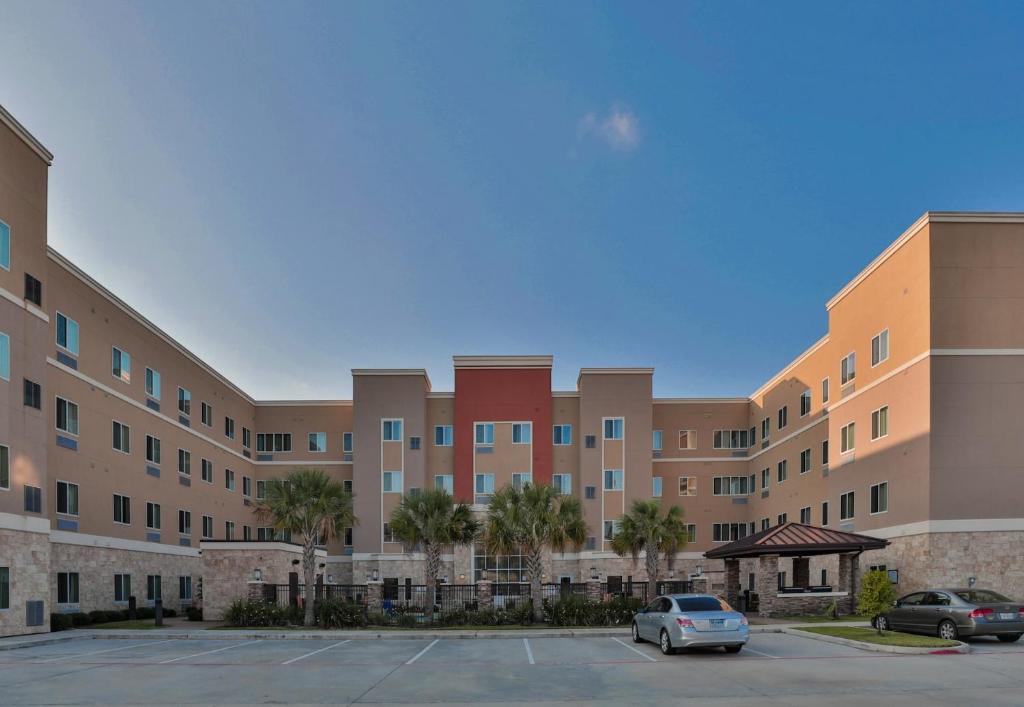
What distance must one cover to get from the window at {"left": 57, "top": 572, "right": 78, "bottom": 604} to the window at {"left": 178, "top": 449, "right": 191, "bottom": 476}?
1205 cm

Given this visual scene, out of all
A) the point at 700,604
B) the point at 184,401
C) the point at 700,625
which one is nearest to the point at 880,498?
the point at 700,604

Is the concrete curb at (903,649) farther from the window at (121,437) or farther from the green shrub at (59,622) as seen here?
the window at (121,437)

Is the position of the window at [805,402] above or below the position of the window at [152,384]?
below

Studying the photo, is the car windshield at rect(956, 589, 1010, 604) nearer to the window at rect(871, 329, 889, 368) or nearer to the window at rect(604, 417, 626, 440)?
the window at rect(871, 329, 889, 368)

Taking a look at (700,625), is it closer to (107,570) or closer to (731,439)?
(107,570)

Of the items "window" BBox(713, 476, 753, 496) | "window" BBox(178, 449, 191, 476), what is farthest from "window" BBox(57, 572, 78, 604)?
"window" BBox(713, 476, 753, 496)

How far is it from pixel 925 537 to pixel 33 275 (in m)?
33.2

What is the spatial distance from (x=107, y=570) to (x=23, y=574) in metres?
8.72

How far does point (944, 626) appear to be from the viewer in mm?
21297

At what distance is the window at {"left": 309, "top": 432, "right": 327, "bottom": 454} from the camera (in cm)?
5822

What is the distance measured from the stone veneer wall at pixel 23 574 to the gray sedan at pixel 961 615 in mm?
26649

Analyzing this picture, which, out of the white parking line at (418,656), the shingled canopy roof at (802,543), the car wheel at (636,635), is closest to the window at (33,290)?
the white parking line at (418,656)

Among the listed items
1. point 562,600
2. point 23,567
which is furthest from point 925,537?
point 23,567

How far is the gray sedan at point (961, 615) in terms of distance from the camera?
20547mm
